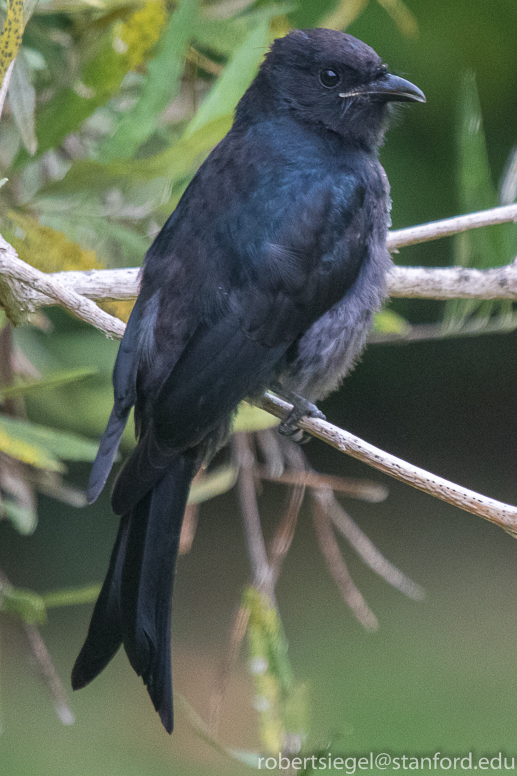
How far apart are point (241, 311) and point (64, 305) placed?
0.22m

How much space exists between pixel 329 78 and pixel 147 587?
2.56ft

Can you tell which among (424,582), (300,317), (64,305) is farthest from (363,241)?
(424,582)

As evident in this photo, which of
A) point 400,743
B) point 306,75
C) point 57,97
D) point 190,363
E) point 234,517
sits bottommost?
point 234,517

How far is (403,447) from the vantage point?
329cm

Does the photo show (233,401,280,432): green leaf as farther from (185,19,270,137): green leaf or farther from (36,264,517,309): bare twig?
(185,19,270,137): green leaf

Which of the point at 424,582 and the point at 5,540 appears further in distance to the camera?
the point at 424,582

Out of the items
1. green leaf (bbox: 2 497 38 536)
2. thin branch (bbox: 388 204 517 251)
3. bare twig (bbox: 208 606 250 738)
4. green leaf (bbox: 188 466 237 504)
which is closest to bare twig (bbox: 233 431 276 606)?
green leaf (bbox: 188 466 237 504)

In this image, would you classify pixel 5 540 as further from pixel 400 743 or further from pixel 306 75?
pixel 306 75

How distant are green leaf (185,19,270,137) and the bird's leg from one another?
1.41 feet

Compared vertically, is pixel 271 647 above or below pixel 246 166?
below

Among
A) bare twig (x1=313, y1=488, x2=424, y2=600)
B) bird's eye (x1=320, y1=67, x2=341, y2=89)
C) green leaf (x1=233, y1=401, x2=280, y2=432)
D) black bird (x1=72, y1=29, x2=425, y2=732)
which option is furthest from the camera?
bare twig (x1=313, y1=488, x2=424, y2=600)

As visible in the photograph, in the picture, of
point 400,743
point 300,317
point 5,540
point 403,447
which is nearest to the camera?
point 300,317

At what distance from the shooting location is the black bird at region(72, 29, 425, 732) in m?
1.06

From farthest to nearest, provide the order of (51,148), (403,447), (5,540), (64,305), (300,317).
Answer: (403,447) < (5,540) < (51,148) < (300,317) < (64,305)
